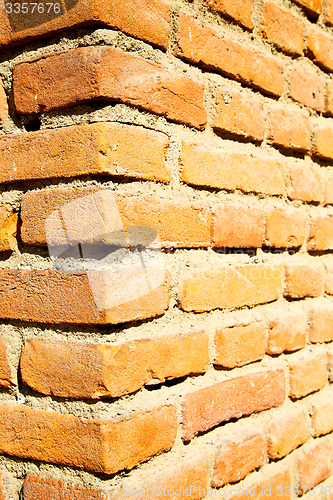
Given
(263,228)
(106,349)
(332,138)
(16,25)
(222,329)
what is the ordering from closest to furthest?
(106,349) < (16,25) < (222,329) < (263,228) < (332,138)

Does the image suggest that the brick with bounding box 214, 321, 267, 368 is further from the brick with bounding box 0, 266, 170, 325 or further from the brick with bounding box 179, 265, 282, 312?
the brick with bounding box 0, 266, 170, 325

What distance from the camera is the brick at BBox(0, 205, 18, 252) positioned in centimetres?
95

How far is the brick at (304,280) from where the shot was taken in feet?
4.12

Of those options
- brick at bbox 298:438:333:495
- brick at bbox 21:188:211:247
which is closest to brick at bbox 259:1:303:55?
brick at bbox 21:188:211:247

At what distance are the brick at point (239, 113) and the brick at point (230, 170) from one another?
56mm

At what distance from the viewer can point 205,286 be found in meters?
1.02

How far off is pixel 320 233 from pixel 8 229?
889 mm

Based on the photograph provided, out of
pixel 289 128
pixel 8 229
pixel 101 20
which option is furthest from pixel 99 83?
pixel 289 128

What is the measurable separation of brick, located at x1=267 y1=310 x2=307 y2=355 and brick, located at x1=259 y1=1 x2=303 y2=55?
2.39 ft

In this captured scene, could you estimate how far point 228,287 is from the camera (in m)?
1.07

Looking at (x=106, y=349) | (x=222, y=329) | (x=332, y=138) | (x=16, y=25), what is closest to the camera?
(x=106, y=349)

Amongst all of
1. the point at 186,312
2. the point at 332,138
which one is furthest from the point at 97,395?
the point at 332,138

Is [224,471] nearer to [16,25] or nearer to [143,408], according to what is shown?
[143,408]

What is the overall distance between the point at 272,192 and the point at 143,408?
0.64 m
